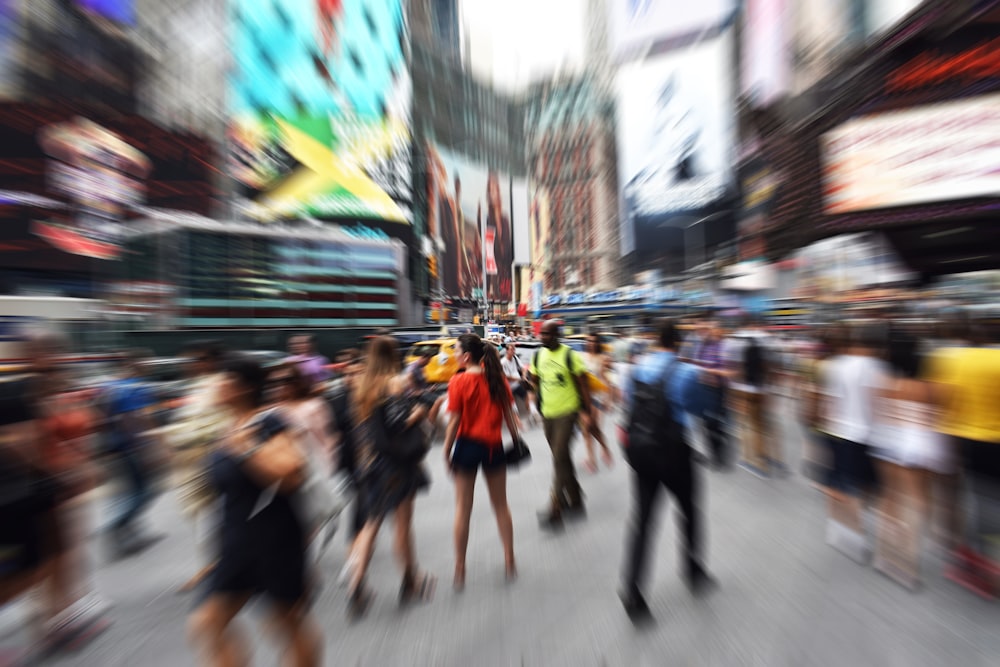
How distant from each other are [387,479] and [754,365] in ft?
15.0

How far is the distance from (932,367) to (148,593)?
563cm

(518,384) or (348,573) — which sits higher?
(518,384)

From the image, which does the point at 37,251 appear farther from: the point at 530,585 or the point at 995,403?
the point at 995,403

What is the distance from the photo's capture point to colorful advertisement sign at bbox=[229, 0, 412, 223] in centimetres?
4106

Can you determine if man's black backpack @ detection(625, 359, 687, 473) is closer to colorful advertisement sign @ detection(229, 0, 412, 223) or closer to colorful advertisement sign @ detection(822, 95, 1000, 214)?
colorful advertisement sign @ detection(822, 95, 1000, 214)

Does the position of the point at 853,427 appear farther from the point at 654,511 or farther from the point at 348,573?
the point at 348,573

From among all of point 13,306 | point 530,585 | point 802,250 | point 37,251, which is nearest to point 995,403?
point 530,585

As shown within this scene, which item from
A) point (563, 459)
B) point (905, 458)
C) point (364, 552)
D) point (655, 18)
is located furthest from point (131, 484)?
point (655, 18)

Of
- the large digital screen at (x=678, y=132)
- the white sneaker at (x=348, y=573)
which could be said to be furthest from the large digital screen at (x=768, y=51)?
the white sneaker at (x=348, y=573)

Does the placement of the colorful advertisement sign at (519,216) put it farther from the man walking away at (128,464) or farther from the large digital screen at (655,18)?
the man walking away at (128,464)

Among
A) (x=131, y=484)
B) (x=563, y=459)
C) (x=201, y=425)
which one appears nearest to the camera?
(x=131, y=484)

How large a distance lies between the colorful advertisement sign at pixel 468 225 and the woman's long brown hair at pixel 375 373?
6310 centimetres

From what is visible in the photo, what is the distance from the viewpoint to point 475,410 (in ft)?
10.3

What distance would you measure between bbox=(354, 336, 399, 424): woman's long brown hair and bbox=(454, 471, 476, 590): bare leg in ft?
2.53
